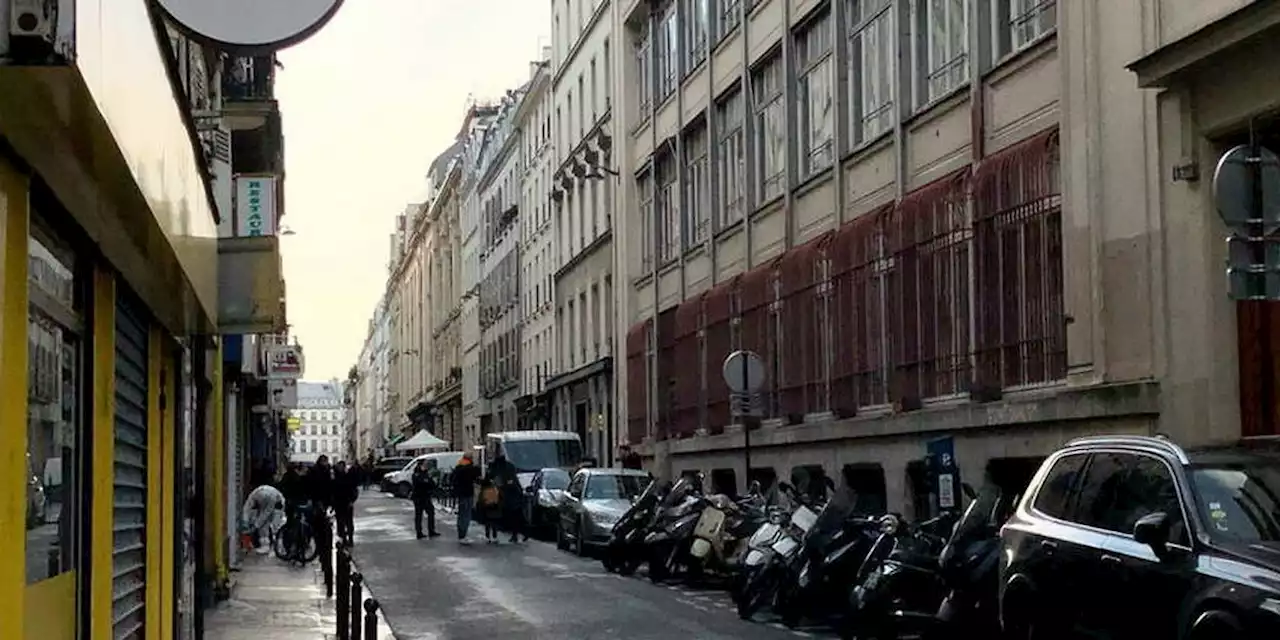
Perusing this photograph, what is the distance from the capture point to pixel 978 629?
1338 centimetres

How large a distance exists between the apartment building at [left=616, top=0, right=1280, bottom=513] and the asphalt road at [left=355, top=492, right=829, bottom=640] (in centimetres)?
301

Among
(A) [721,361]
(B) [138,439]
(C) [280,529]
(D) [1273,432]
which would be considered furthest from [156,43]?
(A) [721,361]

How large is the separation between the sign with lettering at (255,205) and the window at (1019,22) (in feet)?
30.3

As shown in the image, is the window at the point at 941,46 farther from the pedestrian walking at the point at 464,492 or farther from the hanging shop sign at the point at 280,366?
the hanging shop sign at the point at 280,366

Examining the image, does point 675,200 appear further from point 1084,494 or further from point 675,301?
point 1084,494

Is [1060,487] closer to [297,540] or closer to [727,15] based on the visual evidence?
[297,540]

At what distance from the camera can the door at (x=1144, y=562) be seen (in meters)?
9.23

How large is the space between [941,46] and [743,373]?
17.0 feet

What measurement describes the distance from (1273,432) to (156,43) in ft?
39.6

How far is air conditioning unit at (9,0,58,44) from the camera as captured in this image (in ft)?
14.1

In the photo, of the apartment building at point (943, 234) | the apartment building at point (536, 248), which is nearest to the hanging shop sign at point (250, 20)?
the apartment building at point (943, 234)

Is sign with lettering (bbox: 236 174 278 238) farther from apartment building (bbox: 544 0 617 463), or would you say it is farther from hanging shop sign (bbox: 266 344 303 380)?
apartment building (bbox: 544 0 617 463)

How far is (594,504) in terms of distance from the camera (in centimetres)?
3061

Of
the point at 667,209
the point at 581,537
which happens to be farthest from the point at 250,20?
the point at 667,209
